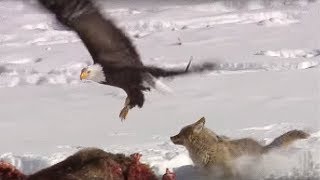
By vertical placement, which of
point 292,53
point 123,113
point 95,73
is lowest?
point 292,53

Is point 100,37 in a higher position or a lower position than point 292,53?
higher

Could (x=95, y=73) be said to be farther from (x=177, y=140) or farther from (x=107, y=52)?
(x=177, y=140)

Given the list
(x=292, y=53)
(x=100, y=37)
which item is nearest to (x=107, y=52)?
(x=100, y=37)

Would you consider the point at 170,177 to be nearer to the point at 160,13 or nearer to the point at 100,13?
the point at 100,13

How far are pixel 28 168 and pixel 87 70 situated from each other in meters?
0.30

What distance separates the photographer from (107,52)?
179cm

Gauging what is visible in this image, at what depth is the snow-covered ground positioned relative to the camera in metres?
1.76

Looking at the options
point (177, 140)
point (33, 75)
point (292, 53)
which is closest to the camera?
point (177, 140)

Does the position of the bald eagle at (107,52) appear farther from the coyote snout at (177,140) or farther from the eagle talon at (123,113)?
the coyote snout at (177,140)

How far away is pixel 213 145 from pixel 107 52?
374mm

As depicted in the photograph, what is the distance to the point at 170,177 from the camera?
4.75ft

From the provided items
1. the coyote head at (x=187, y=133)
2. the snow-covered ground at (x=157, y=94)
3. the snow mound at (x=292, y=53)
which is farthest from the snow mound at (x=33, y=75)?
the snow mound at (x=292, y=53)

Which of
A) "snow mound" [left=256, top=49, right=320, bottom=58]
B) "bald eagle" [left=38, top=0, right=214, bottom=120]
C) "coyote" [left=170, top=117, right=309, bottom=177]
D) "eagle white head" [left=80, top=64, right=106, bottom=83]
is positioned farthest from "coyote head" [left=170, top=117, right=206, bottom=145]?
→ "snow mound" [left=256, top=49, right=320, bottom=58]

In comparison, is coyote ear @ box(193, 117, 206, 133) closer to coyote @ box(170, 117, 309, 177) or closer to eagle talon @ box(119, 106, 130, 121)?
coyote @ box(170, 117, 309, 177)
